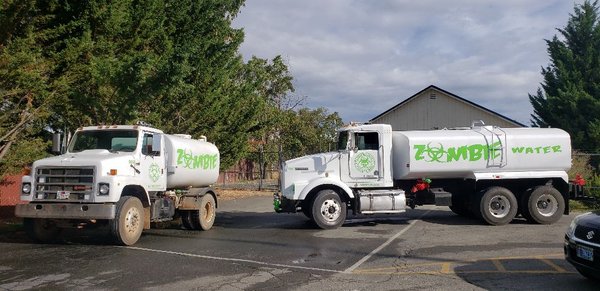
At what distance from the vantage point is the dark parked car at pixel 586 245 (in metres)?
6.68

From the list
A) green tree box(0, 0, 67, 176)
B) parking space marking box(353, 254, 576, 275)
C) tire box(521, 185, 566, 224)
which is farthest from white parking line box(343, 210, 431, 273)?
green tree box(0, 0, 67, 176)

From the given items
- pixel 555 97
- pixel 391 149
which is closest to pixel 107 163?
pixel 391 149

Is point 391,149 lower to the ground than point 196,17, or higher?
lower

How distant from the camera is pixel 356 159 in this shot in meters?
14.2

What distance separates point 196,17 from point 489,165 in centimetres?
1220

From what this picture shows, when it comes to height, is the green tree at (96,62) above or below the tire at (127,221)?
above

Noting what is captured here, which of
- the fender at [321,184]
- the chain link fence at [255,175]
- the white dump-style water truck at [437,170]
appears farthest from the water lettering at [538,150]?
the chain link fence at [255,175]

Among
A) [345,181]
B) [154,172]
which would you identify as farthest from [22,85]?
[345,181]

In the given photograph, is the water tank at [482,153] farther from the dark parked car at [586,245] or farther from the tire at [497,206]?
the dark parked car at [586,245]

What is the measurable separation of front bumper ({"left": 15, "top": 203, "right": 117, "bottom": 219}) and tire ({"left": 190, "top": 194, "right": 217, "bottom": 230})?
357 cm

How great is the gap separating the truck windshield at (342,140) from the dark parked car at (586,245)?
7.60 m

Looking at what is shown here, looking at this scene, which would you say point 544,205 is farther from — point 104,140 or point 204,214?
point 104,140

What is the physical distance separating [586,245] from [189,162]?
970cm

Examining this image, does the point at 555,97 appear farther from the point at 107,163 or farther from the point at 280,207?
the point at 107,163
